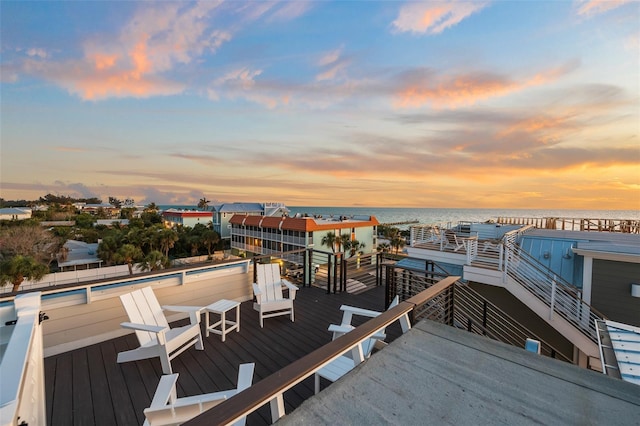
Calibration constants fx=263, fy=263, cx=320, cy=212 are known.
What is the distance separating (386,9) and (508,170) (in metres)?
9.63

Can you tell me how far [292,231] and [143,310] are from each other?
2315cm

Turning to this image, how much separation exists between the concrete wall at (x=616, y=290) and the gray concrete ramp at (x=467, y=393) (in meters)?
5.98

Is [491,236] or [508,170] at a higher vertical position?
[508,170]

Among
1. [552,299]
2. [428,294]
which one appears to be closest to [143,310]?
[428,294]

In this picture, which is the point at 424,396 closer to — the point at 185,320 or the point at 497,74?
the point at 185,320

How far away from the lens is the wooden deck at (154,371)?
232 cm

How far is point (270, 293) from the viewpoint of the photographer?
458 cm

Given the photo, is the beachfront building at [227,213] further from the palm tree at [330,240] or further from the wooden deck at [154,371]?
the wooden deck at [154,371]

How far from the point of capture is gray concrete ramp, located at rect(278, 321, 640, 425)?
4.12ft

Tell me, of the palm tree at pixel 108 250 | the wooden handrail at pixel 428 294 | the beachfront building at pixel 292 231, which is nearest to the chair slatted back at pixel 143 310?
the wooden handrail at pixel 428 294

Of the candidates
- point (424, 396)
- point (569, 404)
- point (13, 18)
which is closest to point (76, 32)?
point (13, 18)

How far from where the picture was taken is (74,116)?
9.11 m

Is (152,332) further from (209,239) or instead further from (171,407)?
(209,239)

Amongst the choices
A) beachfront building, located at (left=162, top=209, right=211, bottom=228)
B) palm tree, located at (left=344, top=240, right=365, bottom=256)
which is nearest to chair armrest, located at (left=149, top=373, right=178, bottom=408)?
palm tree, located at (left=344, top=240, right=365, bottom=256)
